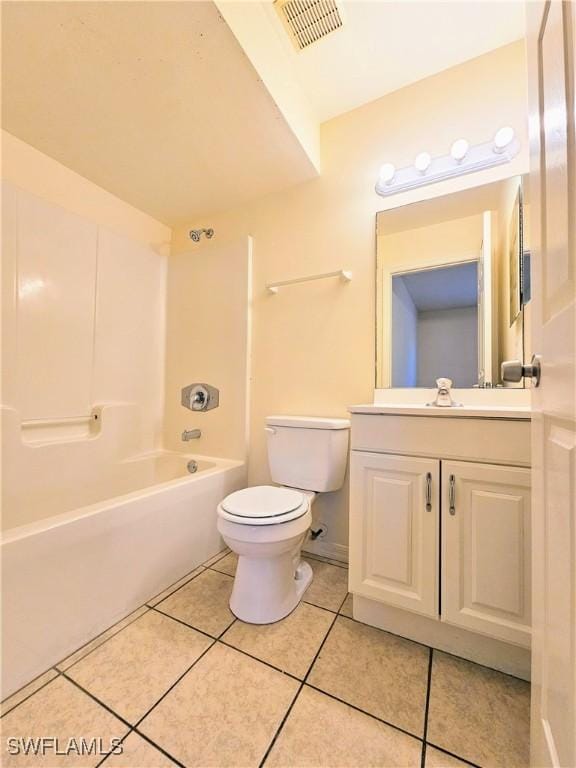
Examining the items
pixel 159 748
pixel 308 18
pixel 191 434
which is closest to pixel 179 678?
pixel 159 748

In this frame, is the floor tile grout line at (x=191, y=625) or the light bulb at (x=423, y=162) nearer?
the floor tile grout line at (x=191, y=625)

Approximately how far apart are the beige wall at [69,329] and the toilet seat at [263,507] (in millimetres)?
1055

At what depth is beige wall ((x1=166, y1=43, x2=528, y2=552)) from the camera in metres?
1.42

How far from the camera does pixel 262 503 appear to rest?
127cm

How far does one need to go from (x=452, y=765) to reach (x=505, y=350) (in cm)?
131

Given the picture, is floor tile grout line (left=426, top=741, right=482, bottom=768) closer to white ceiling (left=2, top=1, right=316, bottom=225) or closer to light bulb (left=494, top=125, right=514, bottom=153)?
light bulb (left=494, top=125, right=514, bottom=153)

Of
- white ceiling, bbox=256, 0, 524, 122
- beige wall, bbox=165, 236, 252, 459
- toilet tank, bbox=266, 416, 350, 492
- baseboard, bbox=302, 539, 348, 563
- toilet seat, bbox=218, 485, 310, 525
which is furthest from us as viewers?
beige wall, bbox=165, 236, 252, 459

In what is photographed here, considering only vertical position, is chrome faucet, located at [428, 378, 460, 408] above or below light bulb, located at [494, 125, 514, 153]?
below

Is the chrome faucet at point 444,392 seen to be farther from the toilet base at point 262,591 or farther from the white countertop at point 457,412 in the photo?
the toilet base at point 262,591

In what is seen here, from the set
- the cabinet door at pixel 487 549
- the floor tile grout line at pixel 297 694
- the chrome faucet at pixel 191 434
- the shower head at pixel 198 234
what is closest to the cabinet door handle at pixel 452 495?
the cabinet door at pixel 487 549

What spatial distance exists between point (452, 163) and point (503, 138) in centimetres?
19

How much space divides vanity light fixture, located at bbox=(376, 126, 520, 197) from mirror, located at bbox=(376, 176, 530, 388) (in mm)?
93

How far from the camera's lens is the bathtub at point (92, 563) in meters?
0.94

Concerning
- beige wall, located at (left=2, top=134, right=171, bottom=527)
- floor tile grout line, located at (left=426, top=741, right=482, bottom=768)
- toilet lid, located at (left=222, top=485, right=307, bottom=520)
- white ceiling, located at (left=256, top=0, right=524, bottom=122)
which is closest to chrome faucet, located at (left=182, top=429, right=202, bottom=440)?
beige wall, located at (left=2, top=134, right=171, bottom=527)
